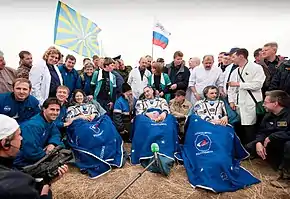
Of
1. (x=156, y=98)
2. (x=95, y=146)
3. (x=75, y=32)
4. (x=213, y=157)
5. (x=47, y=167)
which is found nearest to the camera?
(x=47, y=167)

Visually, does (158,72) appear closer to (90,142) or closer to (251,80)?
(251,80)

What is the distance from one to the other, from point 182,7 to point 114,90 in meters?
1.66

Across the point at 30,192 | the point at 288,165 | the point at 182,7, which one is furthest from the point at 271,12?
the point at 30,192

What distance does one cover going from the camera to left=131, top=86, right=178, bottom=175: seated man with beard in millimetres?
3312

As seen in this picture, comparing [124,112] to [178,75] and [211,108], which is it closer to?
[178,75]

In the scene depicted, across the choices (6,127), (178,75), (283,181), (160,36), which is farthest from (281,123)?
(160,36)

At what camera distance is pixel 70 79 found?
4234 millimetres

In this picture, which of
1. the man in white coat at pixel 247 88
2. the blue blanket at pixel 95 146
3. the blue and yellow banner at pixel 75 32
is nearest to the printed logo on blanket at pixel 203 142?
the man in white coat at pixel 247 88

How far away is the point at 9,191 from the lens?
1202 mm

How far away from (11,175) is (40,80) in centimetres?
275

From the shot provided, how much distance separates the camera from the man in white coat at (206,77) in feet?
14.4

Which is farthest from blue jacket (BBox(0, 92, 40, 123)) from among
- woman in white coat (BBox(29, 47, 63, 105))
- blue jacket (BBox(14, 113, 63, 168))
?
woman in white coat (BBox(29, 47, 63, 105))

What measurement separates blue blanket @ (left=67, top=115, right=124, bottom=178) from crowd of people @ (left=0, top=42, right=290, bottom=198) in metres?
0.15

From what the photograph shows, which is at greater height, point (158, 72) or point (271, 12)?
point (271, 12)
